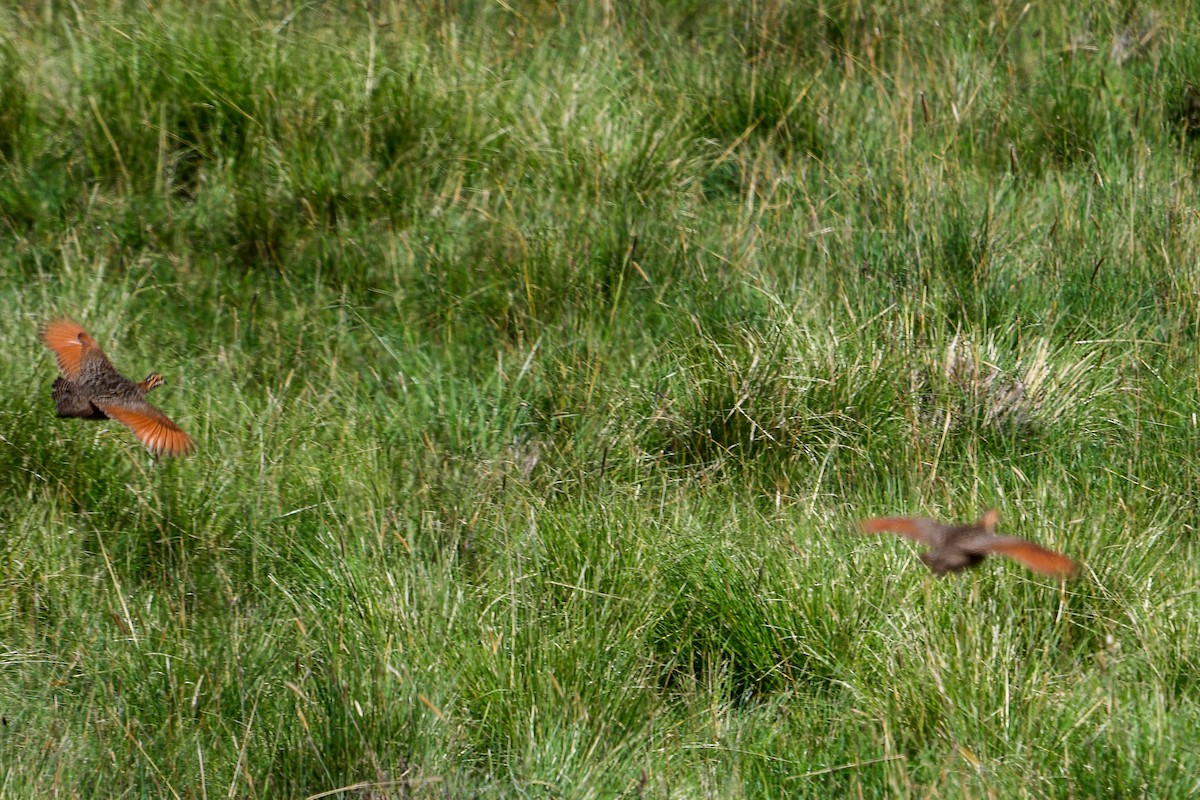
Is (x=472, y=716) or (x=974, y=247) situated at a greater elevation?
(x=974, y=247)

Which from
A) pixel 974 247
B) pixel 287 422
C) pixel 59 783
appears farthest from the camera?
pixel 974 247

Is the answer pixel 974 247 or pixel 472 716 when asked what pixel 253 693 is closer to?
pixel 472 716

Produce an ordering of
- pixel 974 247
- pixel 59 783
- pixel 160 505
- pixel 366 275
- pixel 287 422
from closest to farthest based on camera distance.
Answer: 1. pixel 59 783
2. pixel 160 505
3. pixel 287 422
4. pixel 974 247
5. pixel 366 275

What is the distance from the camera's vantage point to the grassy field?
2.67m

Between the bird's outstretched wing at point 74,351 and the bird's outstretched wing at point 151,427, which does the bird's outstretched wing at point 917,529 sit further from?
the bird's outstretched wing at point 74,351

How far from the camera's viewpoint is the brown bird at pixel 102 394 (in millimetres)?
2998

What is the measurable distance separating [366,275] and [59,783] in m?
2.09

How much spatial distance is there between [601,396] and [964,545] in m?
1.32

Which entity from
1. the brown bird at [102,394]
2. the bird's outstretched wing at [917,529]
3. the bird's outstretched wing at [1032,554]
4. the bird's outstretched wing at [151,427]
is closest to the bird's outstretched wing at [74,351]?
the brown bird at [102,394]

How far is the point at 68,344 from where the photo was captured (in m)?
3.42

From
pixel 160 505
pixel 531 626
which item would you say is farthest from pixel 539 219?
pixel 531 626

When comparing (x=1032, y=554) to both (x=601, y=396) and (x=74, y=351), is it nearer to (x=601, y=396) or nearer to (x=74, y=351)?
(x=601, y=396)

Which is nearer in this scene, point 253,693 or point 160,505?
point 253,693

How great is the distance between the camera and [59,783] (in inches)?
98.9
